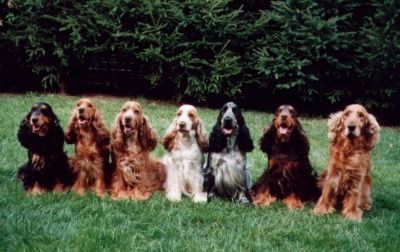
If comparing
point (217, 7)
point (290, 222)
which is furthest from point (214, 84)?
point (290, 222)

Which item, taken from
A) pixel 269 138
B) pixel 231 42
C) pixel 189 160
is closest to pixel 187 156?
pixel 189 160

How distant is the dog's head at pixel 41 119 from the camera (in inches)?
227

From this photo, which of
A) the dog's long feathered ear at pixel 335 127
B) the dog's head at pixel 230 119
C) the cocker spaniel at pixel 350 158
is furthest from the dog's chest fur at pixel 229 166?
the dog's long feathered ear at pixel 335 127

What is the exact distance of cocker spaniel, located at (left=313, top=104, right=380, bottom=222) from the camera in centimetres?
560

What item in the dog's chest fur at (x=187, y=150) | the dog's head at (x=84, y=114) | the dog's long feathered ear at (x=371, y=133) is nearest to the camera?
the dog's long feathered ear at (x=371, y=133)

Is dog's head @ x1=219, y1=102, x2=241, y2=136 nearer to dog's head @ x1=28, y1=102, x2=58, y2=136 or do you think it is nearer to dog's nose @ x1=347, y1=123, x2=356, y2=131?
dog's nose @ x1=347, y1=123, x2=356, y2=131

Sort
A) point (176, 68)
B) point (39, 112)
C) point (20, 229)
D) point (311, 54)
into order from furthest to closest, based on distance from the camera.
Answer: point (176, 68)
point (311, 54)
point (39, 112)
point (20, 229)

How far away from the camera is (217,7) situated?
1248 cm

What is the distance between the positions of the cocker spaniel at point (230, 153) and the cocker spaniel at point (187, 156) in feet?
0.47

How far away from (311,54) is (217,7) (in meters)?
2.68

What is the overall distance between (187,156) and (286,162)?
49.2 inches

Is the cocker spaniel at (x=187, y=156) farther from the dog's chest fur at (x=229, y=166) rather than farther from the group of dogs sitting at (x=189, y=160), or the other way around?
the dog's chest fur at (x=229, y=166)

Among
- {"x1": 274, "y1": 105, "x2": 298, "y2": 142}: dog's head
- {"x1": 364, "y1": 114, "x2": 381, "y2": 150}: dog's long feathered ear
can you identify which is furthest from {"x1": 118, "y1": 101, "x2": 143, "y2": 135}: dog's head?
{"x1": 364, "y1": 114, "x2": 381, "y2": 150}: dog's long feathered ear

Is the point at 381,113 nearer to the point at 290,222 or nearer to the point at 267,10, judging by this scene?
the point at 267,10
